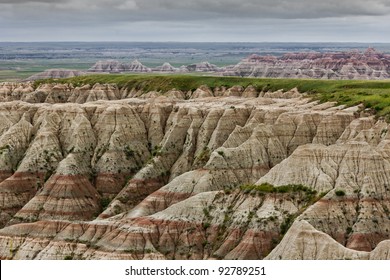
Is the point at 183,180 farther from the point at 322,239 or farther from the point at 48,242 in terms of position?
the point at 322,239

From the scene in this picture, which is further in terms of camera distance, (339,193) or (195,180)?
(195,180)

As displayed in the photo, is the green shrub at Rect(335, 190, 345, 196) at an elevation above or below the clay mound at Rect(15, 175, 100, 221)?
above

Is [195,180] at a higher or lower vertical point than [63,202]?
higher

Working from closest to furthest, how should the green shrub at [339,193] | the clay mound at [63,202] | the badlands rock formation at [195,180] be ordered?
the badlands rock formation at [195,180], the green shrub at [339,193], the clay mound at [63,202]

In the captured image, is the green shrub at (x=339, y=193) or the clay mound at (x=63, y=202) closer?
the green shrub at (x=339, y=193)

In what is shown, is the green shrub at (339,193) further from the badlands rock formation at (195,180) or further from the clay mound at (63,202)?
the clay mound at (63,202)

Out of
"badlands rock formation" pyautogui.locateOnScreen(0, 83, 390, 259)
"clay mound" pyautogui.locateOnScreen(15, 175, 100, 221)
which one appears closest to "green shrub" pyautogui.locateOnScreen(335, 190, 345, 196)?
"badlands rock formation" pyautogui.locateOnScreen(0, 83, 390, 259)

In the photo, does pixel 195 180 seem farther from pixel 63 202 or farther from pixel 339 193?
pixel 339 193

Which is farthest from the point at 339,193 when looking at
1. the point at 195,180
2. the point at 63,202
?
the point at 63,202

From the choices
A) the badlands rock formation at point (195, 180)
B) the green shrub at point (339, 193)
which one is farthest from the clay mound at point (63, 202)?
the green shrub at point (339, 193)

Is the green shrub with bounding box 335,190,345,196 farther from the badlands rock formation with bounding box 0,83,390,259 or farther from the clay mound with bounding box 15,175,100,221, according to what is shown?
the clay mound with bounding box 15,175,100,221
